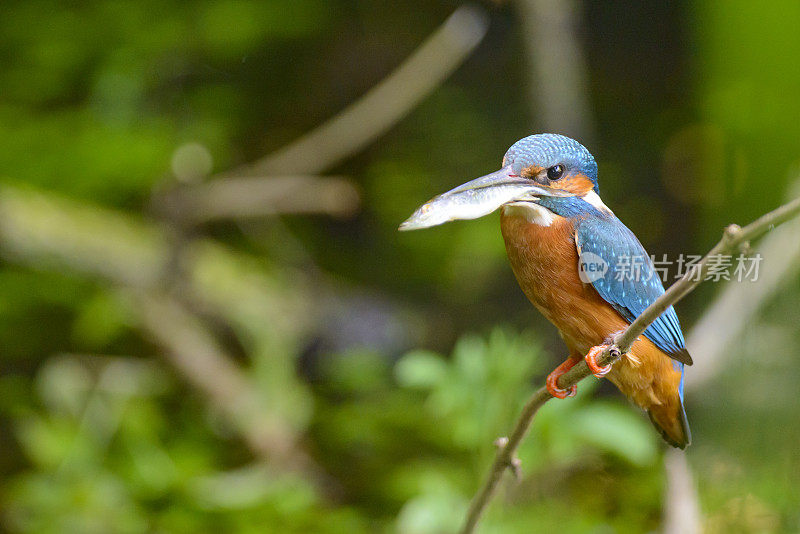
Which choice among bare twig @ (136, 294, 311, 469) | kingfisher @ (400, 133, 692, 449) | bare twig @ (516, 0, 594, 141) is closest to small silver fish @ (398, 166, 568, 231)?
kingfisher @ (400, 133, 692, 449)

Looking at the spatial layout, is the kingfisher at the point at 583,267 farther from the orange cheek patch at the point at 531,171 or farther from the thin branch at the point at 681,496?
the thin branch at the point at 681,496

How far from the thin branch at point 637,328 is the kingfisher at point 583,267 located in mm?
15

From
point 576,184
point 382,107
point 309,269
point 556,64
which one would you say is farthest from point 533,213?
point 309,269

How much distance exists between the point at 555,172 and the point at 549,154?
0.04ft

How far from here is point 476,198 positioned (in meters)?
0.38

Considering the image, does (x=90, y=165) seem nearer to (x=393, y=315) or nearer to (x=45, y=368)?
(x=45, y=368)

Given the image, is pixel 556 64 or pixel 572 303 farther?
pixel 556 64

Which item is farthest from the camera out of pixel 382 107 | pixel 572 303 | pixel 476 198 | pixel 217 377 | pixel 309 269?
pixel 309 269

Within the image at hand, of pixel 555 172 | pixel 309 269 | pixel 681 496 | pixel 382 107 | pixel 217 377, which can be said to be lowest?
pixel 681 496

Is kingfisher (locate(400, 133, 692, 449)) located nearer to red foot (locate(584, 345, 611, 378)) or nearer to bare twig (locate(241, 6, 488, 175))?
red foot (locate(584, 345, 611, 378))

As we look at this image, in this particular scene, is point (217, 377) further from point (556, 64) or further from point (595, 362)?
point (595, 362)

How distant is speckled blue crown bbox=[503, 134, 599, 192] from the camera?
0.42 meters

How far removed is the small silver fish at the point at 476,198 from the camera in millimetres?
346

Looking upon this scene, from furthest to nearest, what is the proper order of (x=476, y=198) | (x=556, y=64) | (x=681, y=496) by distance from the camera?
(x=556, y=64) < (x=681, y=496) < (x=476, y=198)
